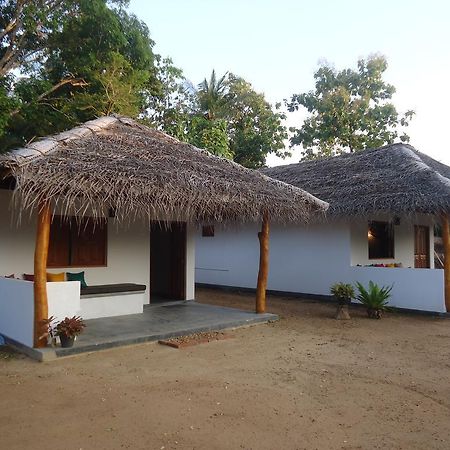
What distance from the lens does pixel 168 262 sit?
38.9 ft

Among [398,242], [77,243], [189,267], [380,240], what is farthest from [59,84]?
[398,242]

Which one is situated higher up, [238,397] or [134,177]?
[134,177]

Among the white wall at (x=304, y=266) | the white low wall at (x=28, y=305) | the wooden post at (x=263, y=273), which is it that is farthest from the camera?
the white wall at (x=304, y=266)

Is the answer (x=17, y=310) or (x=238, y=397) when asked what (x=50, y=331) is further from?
(x=238, y=397)

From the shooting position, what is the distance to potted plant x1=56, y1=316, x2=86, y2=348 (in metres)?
6.19

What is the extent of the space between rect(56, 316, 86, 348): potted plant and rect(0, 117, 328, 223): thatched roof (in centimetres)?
164

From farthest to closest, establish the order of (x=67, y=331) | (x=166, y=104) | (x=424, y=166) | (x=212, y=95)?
(x=212, y=95), (x=166, y=104), (x=424, y=166), (x=67, y=331)

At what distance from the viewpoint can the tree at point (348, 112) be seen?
1022 inches

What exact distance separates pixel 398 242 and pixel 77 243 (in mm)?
9324

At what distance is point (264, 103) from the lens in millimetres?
25188

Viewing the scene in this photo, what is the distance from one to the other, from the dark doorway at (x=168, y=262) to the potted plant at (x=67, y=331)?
4634 mm

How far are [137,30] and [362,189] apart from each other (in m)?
9.34

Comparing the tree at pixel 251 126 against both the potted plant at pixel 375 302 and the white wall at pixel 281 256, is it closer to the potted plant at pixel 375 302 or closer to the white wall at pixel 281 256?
the white wall at pixel 281 256

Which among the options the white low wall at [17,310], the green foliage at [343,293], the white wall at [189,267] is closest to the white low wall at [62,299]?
the white low wall at [17,310]
